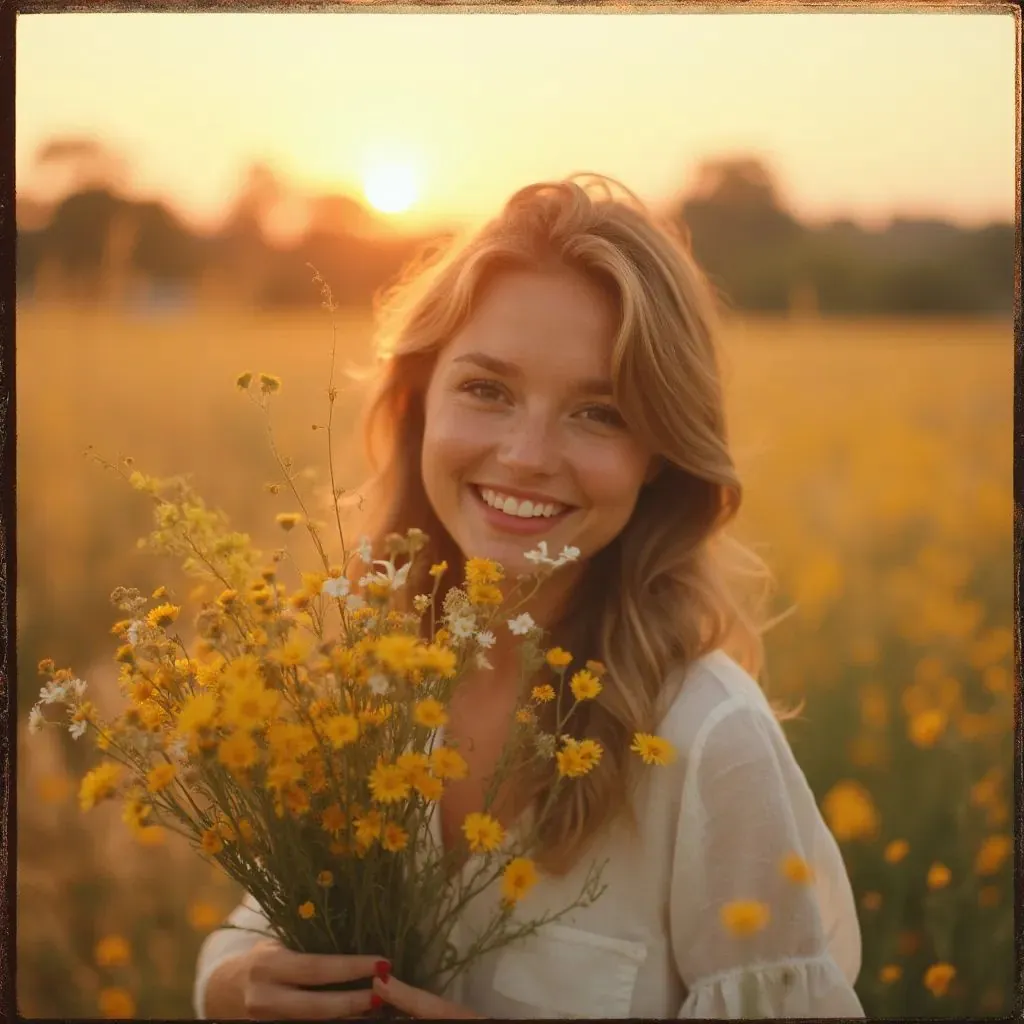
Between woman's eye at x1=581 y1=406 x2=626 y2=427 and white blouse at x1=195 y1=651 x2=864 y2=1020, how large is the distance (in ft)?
1.16

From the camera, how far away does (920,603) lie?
115 inches

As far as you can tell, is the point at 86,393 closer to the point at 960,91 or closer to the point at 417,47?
the point at 417,47

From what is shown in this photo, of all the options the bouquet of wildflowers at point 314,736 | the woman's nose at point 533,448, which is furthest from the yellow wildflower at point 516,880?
the woman's nose at point 533,448

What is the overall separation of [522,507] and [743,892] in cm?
53

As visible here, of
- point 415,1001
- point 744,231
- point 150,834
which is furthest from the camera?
point 744,231

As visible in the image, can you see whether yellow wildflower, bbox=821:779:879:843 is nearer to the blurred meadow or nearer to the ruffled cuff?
the blurred meadow

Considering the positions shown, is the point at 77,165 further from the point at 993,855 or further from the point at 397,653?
the point at 993,855

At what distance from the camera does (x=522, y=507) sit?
132 centimetres

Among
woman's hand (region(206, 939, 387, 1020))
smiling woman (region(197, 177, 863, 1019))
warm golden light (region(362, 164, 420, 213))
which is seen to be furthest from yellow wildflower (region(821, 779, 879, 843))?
warm golden light (region(362, 164, 420, 213))

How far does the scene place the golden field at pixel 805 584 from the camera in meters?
2.03

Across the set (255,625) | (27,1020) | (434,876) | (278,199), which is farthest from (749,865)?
(278,199)

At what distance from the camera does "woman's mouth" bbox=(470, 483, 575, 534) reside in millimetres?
1318

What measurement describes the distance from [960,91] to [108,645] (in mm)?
2213

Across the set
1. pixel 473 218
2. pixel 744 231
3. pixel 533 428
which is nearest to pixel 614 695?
pixel 533 428
